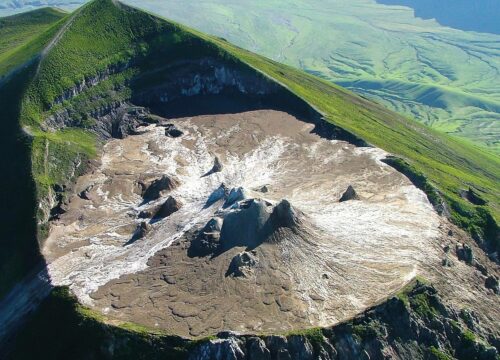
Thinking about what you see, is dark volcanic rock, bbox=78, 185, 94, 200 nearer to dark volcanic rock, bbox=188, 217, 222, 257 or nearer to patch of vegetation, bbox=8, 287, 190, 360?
patch of vegetation, bbox=8, 287, 190, 360

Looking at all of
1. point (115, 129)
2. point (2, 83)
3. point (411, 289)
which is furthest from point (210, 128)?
point (411, 289)

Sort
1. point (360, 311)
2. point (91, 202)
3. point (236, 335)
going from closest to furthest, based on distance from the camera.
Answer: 1. point (236, 335)
2. point (360, 311)
3. point (91, 202)

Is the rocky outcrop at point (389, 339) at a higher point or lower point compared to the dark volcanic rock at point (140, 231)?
higher

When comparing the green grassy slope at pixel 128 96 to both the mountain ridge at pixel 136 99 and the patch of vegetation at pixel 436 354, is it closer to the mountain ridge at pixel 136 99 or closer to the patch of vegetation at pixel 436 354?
the mountain ridge at pixel 136 99

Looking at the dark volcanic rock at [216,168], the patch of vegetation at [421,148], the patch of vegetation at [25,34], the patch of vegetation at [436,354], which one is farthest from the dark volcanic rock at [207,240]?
the patch of vegetation at [25,34]

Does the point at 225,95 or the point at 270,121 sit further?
the point at 225,95

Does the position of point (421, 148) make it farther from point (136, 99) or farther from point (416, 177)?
point (136, 99)

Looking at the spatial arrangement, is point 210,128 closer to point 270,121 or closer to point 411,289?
point 270,121
